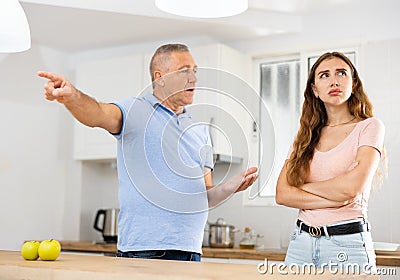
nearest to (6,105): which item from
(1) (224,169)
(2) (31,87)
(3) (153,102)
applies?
(2) (31,87)

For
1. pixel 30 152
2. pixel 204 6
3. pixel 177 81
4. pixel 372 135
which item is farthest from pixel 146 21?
pixel 372 135

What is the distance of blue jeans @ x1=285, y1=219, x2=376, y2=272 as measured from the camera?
2.33 metres

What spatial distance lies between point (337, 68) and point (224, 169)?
1.45m

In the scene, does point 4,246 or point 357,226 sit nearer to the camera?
point 357,226

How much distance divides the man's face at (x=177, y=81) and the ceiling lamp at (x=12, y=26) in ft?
1.75

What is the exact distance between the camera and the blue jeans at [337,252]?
2.33 m

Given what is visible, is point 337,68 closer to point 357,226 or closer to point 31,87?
point 357,226

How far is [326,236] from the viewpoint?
2377mm

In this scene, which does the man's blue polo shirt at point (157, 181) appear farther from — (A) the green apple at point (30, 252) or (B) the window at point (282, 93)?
(B) the window at point (282, 93)

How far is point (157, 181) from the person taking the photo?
241 cm

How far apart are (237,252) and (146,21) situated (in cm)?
163

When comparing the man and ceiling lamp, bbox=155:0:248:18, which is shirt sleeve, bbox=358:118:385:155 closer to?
the man

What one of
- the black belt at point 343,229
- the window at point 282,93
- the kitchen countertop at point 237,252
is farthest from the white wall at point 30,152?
the black belt at point 343,229

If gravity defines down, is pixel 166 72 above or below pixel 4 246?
above
